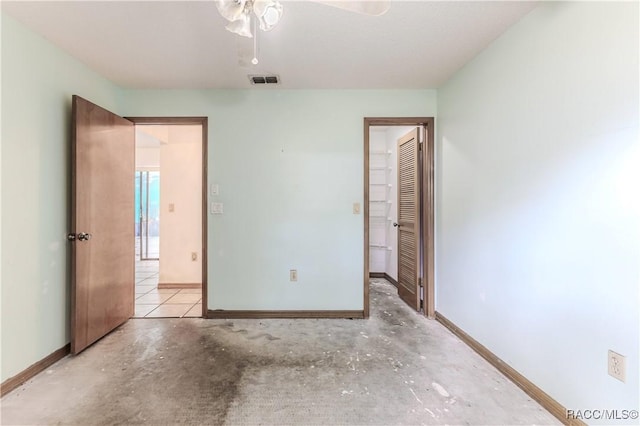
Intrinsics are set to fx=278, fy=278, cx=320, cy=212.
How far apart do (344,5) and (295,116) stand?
5.70 feet

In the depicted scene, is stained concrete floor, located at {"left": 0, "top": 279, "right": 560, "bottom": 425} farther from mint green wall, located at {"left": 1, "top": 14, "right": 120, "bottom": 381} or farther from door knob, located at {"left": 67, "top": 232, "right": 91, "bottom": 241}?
door knob, located at {"left": 67, "top": 232, "right": 91, "bottom": 241}

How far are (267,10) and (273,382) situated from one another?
204 cm

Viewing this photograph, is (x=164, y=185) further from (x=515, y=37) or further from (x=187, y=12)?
(x=515, y=37)

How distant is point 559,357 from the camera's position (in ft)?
5.02

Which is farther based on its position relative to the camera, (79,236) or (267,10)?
(79,236)

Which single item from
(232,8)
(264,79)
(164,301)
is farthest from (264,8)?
(164,301)

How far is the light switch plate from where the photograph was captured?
9.35 feet

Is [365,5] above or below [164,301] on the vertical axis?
above

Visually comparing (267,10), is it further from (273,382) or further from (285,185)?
(273,382)

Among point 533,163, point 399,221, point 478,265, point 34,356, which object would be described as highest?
point 533,163

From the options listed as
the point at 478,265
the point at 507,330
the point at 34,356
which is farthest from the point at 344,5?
the point at 34,356

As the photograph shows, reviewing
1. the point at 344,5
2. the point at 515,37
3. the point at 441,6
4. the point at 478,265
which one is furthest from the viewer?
the point at 478,265

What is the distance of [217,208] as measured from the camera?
2.85 m

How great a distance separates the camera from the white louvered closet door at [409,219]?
121 inches
